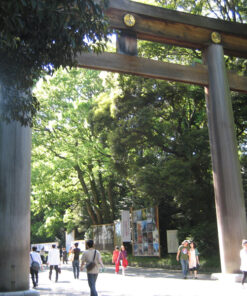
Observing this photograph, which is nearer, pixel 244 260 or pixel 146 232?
pixel 244 260

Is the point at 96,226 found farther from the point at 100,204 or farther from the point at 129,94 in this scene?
the point at 129,94

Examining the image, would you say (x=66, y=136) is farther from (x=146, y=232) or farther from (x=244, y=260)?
(x=244, y=260)

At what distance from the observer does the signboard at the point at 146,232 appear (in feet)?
67.5

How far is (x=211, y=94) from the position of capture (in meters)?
11.2

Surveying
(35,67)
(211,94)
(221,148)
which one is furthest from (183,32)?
(35,67)

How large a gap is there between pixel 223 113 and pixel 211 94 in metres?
0.75

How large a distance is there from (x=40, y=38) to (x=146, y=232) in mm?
17599

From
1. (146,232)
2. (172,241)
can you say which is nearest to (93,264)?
(172,241)

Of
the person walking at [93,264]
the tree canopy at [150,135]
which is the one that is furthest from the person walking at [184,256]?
the person walking at [93,264]

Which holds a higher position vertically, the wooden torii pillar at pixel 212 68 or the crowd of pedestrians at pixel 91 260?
the wooden torii pillar at pixel 212 68

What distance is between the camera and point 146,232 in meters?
21.5

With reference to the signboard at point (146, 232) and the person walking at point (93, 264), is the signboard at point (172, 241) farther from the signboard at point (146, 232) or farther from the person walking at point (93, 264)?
the person walking at point (93, 264)

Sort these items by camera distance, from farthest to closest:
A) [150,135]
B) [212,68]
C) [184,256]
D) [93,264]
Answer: [150,135]
[184,256]
[212,68]
[93,264]

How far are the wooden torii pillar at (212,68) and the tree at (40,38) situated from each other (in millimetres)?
3716
